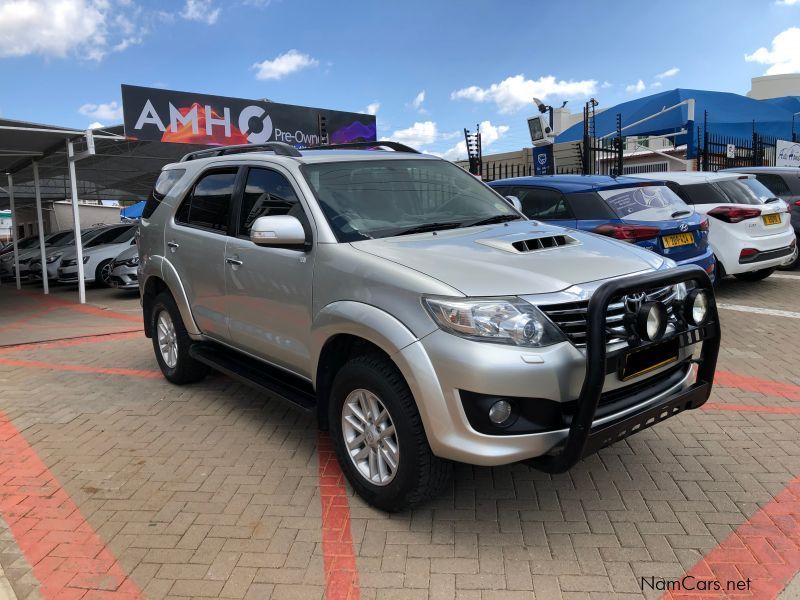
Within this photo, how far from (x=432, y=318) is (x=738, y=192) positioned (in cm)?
721

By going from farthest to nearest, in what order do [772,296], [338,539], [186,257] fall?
[772,296] < [186,257] < [338,539]

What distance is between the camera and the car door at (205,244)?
432 cm

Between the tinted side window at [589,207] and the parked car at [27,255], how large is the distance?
51.5 feet

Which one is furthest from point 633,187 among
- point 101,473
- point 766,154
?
point 766,154

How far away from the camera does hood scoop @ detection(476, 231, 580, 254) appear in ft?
10.3

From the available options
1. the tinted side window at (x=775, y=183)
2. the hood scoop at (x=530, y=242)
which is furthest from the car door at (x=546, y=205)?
the tinted side window at (x=775, y=183)

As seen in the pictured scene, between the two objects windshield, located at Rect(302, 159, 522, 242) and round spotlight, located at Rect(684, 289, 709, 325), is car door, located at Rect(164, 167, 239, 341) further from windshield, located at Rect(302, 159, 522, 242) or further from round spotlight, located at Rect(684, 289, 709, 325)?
round spotlight, located at Rect(684, 289, 709, 325)

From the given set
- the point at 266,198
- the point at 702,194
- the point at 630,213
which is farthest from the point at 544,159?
the point at 266,198

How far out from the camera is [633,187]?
668 cm

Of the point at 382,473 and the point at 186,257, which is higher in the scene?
the point at 186,257

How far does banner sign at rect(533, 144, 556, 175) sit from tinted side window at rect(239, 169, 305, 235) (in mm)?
11465

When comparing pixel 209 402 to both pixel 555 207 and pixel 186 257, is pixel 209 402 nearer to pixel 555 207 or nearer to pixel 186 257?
pixel 186 257

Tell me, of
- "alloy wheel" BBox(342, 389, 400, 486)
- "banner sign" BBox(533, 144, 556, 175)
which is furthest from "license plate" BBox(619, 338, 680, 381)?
"banner sign" BBox(533, 144, 556, 175)

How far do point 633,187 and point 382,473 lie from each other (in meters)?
4.98
